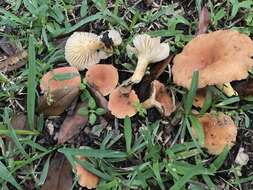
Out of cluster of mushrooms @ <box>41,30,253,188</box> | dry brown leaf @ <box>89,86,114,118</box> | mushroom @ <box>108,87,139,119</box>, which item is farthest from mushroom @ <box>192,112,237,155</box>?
dry brown leaf @ <box>89,86,114,118</box>

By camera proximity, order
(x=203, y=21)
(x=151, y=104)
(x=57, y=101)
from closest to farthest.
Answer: (x=151, y=104), (x=57, y=101), (x=203, y=21)

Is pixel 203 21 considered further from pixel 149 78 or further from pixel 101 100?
pixel 101 100

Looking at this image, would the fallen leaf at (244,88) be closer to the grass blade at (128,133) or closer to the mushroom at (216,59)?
the mushroom at (216,59)

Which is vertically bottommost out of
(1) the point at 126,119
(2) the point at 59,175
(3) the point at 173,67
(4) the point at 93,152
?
(2) the point at 59,175

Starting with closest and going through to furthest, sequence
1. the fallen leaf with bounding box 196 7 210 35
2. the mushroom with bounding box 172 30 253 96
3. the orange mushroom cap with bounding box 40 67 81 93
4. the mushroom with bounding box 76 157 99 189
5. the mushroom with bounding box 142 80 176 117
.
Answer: the mushroom with bounding box 172 30 253 96
the mushroom with bounding box 76 157 99 189
the mushroom with bounding box 142 80 176 117
the orange mushroom cap with bounding box 40 67 81 93
the fallen leaf with bounding box 196 7 210 35

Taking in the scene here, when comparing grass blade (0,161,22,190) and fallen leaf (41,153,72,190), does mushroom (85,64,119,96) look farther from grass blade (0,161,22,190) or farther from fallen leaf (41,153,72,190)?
grass blade (0,161,22,190)

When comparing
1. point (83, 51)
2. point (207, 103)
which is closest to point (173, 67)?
point (207, 103)
